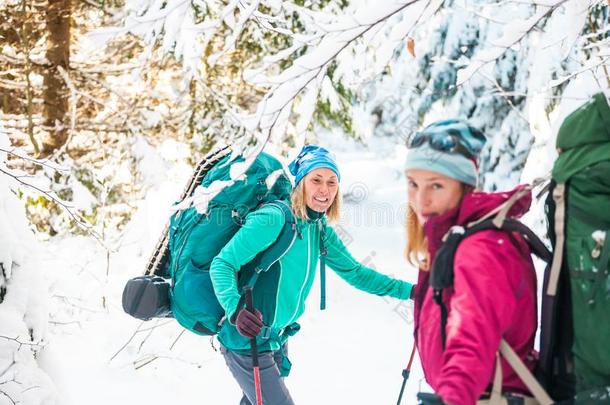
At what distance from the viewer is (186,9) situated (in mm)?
2574

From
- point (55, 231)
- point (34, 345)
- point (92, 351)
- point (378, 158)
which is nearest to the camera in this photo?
point (34, 345)

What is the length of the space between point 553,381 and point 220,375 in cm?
433

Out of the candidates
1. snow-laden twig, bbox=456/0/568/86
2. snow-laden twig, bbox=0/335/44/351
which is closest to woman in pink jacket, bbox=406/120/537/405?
snow-laden twig, bbox=456/0/568/86

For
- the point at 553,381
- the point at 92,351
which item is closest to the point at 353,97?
the point at 92,351

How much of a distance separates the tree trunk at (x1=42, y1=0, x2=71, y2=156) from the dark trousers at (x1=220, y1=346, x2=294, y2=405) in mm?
5293

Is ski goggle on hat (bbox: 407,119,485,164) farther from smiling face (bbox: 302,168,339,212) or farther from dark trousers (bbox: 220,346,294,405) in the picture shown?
dark trousers (bbox: 220,346,294,405)

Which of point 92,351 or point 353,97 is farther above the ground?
point 353,97

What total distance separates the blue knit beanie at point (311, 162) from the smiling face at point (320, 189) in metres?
0.03

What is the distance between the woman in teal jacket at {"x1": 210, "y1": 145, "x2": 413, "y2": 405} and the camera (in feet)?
10.0

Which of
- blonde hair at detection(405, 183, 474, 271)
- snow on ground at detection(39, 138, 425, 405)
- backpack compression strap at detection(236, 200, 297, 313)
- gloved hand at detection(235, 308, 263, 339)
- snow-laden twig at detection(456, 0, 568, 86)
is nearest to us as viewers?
blonde hair at detection(405, 183, 474, 271)

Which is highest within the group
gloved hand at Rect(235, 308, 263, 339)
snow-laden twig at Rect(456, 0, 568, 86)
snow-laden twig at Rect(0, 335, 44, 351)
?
snow-laden twig at Rect(456, 0, 568, 86)

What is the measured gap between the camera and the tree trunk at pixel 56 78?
725cm

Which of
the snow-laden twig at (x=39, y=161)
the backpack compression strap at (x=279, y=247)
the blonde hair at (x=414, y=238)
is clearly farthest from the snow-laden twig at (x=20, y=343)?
the blonde hair at (x=414, y=238)

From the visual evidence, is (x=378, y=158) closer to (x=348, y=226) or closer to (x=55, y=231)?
(x=348, y=226)
